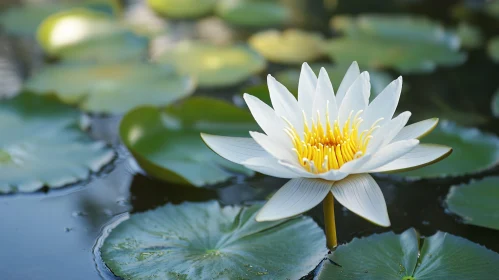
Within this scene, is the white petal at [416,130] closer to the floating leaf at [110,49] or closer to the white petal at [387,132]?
the white petal at [387,132]

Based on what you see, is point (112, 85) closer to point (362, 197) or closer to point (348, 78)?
point (348, 78)

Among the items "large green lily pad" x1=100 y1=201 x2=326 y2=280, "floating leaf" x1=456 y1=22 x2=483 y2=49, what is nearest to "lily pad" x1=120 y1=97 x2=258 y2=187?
"large green lily pad" x1=100 y1=201 x2=326 y2=280

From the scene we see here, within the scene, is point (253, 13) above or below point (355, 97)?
below

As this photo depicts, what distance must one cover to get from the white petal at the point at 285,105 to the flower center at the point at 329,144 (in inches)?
Answer: 1.9

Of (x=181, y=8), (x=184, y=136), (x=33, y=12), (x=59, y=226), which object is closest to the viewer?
(x=59, y=226)

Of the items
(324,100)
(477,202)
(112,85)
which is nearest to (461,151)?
(477,202)

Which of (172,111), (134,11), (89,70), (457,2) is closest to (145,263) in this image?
(172,111)

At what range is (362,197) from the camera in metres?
1.49

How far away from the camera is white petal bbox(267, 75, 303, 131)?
1679mm

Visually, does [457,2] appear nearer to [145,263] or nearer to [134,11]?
[134,11]

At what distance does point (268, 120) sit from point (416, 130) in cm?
41

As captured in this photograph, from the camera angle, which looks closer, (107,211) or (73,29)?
(107,211)

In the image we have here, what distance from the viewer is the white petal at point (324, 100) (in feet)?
5.52

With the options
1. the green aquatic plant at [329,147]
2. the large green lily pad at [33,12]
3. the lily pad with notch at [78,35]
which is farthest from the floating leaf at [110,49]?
the green aquatic plant at [329,147]
